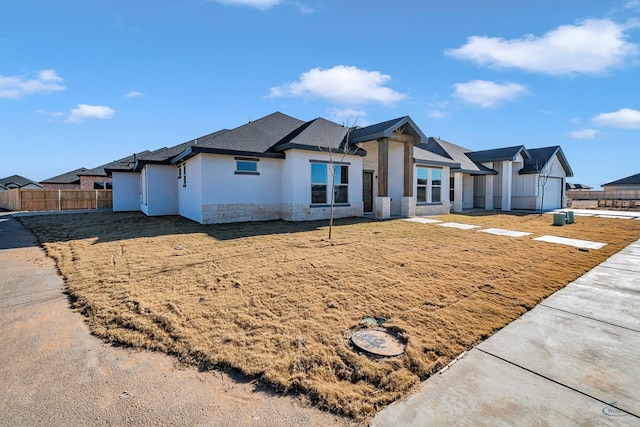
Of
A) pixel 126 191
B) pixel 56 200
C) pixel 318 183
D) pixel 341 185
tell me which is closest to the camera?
pixel 318 183

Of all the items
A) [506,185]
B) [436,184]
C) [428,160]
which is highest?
[428,160]

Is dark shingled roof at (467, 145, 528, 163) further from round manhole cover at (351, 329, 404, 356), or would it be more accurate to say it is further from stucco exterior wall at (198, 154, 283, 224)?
round manhole cover at (351, 329, 404, 356)

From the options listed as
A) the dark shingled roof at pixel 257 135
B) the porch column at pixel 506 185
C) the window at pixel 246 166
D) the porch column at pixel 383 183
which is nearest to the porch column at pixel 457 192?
the porch column at pixel 506 185

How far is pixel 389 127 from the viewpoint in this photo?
14547 mm

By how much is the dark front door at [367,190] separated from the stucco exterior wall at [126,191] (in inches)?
612

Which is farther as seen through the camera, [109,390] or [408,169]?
[408,169]

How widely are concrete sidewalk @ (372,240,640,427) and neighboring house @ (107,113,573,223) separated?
7803 mm

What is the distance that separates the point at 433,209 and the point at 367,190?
4.20 m

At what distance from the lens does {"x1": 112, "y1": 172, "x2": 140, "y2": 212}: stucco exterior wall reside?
67.1ft

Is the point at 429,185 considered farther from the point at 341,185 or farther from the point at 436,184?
the point at 341,185

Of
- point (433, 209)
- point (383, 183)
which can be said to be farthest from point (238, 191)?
point (433, 209)

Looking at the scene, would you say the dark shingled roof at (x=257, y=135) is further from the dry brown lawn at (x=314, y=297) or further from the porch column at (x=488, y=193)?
the porch column at (x=488, y=193)

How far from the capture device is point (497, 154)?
23.7 metres

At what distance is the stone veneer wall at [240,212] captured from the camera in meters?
12.7
